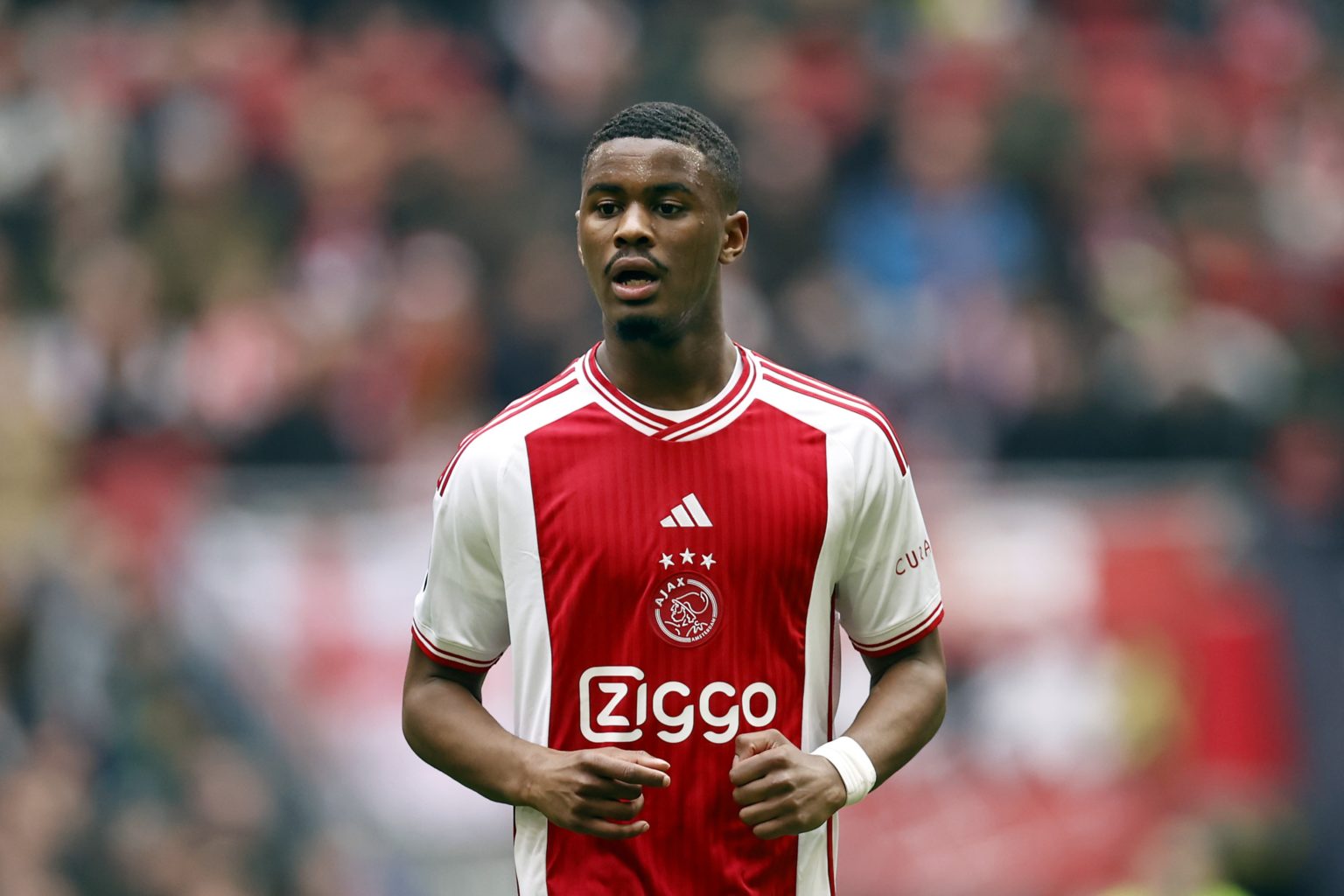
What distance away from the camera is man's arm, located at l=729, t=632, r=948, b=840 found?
13.1ft

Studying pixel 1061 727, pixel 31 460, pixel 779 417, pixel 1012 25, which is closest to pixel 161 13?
pixel 31 460

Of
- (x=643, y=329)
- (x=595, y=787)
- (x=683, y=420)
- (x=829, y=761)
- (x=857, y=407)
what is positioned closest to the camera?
(x=595, y=787)

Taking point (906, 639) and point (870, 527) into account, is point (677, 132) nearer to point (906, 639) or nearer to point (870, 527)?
point (870, 527)

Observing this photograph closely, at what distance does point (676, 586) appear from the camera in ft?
13.8

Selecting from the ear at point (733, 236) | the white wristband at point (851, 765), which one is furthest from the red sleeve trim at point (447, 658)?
the ear at point (733, 236)

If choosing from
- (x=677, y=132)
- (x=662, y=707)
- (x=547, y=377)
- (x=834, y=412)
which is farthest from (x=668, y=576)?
(x=547, y=377)

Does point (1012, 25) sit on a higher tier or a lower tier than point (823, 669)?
higher

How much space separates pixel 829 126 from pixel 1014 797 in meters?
4.61

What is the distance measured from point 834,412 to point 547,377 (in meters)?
6.92

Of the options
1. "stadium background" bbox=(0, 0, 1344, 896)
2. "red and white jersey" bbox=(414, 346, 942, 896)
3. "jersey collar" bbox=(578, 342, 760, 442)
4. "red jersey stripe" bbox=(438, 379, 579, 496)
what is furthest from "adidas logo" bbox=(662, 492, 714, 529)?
"stadium background" bbox=(0, 0, 1344, 896)

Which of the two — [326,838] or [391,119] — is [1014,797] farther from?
[391,119]

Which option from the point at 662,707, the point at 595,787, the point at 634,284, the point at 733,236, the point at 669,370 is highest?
the point at 733,236

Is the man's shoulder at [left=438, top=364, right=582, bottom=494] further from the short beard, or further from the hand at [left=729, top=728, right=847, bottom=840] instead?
the hand at [left=729, top=728, right=847, bottom=840]

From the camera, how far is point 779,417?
438cm
